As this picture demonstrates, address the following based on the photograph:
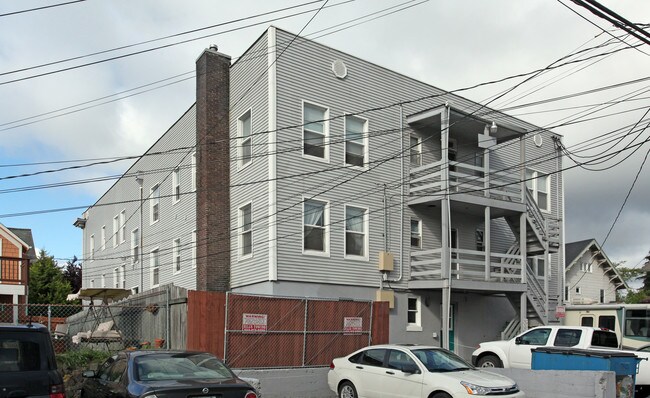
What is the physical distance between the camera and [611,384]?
11.8 m

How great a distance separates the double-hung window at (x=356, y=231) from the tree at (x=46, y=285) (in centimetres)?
2906

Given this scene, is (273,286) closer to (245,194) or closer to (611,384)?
(245,194)

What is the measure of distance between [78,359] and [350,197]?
9515mm

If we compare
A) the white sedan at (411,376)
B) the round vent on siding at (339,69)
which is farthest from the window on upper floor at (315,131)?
the white sedan at (411,376)

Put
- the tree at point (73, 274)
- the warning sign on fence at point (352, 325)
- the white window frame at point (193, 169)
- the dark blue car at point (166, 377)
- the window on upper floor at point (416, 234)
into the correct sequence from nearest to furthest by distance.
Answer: the dark blue car at point (166, 377) → the warning sign on fence at point (352, 325) → the window on upper floor at point (416, 234) → the white window frame at point (193, 169) → the tree at point (73, 274)

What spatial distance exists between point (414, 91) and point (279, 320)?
11.1 m

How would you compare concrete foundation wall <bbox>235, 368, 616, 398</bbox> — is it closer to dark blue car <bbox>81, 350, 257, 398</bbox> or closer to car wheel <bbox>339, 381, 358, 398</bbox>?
car wheel <bbox>339, 381, 358, 398</bbox>

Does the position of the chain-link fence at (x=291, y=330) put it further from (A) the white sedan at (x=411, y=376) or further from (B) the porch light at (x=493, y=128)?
(B) the porch light at (x=493, y=128)

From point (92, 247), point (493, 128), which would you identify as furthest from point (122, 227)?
point (493, 128)

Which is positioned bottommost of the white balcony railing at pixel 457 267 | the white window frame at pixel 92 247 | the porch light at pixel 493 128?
the white balcony railing at pixel 457 267

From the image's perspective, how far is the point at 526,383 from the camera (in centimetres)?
1309

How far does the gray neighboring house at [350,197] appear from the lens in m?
19.3

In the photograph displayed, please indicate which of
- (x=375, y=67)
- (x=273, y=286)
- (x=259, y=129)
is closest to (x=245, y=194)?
(x=259, y=129)

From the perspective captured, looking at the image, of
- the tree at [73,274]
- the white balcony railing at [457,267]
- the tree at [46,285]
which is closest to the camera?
the white balcony railing at [457,267]
